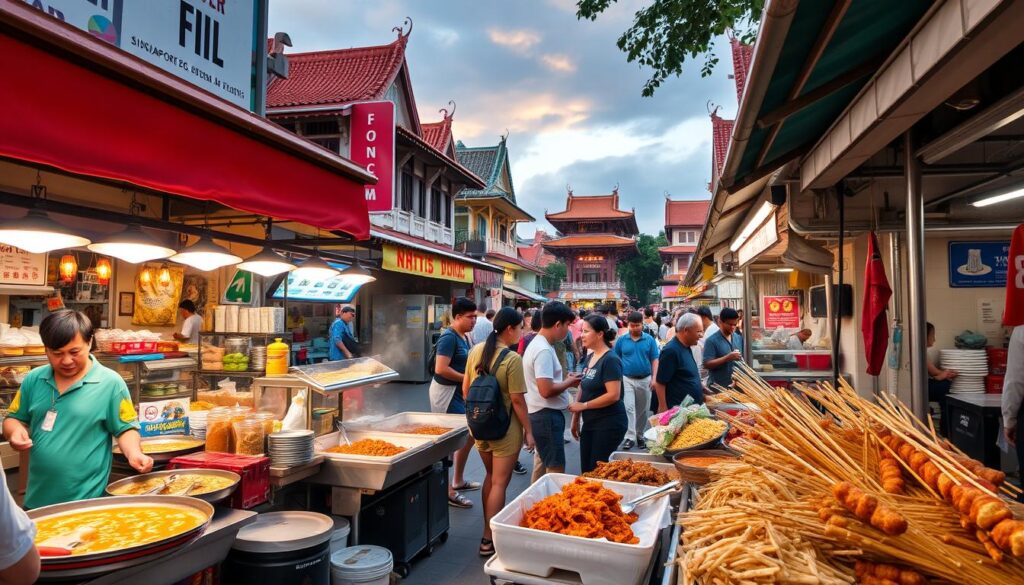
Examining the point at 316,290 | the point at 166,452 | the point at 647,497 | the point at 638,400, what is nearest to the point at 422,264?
the point at 316,290

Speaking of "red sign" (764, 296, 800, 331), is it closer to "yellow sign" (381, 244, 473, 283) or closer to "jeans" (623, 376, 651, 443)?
"jeans" (623, 376, 651, 443)

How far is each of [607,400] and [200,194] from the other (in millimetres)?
3068

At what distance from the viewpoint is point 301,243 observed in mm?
5207

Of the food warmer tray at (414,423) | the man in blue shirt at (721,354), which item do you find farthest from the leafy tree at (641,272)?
the food warmer tray at (414,423)

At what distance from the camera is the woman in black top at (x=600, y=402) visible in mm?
4344

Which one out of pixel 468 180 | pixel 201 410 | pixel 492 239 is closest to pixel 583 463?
pixel 201 410

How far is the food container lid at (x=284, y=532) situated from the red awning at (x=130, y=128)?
1.86m

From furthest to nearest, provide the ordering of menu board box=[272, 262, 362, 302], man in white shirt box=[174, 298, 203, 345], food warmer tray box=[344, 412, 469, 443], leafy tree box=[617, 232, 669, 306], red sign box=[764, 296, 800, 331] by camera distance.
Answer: leafy tree box=[617, 232, 669, 306] < menu board box=[272, 262, 362, 302] < red sign box=[764, 296, 800, 331] < man in white shirt box=[174, 298, 203, 345] < food warmer tray box=[344, 412, 469, 443]

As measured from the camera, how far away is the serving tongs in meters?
2.57

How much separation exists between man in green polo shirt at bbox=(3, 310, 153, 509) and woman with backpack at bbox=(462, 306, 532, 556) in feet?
7.23

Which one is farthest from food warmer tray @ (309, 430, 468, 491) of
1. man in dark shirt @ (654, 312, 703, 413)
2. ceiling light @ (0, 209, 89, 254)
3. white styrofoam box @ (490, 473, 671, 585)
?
man in dark shirt @ (654, 312, 703, 413)

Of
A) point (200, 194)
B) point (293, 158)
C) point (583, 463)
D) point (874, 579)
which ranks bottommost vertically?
point (583, 463)

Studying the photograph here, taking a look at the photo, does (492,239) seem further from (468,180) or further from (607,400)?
(607,400)

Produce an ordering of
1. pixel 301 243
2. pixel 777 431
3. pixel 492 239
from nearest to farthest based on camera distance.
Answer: pixel 777 431 → pixel 301 243 → pixel 492 239
